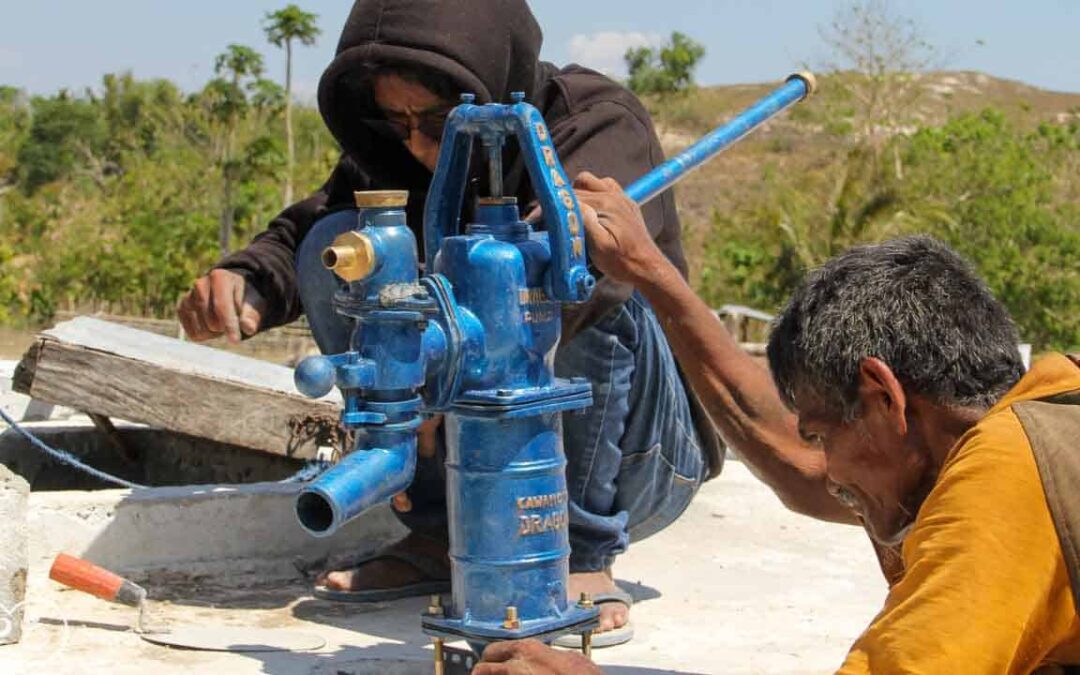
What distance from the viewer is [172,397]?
150 inches

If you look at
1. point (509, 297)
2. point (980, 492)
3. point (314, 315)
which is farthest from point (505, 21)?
point (980, 492)

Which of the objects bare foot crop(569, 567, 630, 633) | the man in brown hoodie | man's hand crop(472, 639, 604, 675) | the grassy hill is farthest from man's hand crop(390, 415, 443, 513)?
the grassy hill

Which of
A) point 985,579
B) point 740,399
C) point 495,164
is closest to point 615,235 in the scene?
point 495,164

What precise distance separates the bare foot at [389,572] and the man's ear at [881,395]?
1721 mm

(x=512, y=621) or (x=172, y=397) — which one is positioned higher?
(x=172, y=397)

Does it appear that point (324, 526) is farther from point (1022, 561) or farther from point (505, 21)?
point (505, 21)

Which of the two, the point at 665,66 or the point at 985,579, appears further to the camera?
the point at 665,66

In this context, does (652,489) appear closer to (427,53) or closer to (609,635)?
(609,635)

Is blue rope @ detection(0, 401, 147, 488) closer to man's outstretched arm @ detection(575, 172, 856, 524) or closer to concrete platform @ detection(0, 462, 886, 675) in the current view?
concrete platform @ detection(0, 462, 886, 675)

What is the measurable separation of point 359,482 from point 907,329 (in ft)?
2.70

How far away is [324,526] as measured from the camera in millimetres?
2094

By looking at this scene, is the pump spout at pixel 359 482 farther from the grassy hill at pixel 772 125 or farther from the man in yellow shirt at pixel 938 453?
the grassy hill at pixel 772 125

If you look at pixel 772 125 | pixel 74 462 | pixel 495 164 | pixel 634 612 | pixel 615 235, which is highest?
pixel 772 125

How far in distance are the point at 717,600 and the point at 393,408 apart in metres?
1.46
